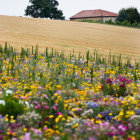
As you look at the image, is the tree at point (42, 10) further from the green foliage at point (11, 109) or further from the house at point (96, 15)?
the green foliage at point (11, 109)

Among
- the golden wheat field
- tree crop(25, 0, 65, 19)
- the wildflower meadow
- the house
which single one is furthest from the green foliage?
the house

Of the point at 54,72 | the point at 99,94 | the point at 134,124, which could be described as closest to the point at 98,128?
the point at 134,124

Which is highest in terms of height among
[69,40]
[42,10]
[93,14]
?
[93,14]

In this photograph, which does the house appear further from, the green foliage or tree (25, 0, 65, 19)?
the green foliage

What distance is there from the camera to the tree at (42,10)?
64.7 metres

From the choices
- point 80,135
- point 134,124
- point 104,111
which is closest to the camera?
point 80,135

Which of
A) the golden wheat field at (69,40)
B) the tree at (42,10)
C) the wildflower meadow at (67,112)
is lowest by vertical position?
the wildflower meadow at (67,112)

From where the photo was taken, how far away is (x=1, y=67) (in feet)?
23.3

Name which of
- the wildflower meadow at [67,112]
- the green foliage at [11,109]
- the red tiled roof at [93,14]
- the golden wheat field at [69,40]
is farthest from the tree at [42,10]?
the green foliage at [11,109]

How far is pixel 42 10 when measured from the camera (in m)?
65.1

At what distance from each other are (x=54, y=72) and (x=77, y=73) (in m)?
0.65

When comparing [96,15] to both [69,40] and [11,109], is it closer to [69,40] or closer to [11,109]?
[69,40]

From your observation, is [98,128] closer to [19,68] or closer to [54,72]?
[54,72]

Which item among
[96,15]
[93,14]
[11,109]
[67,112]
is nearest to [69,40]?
[67,112]
